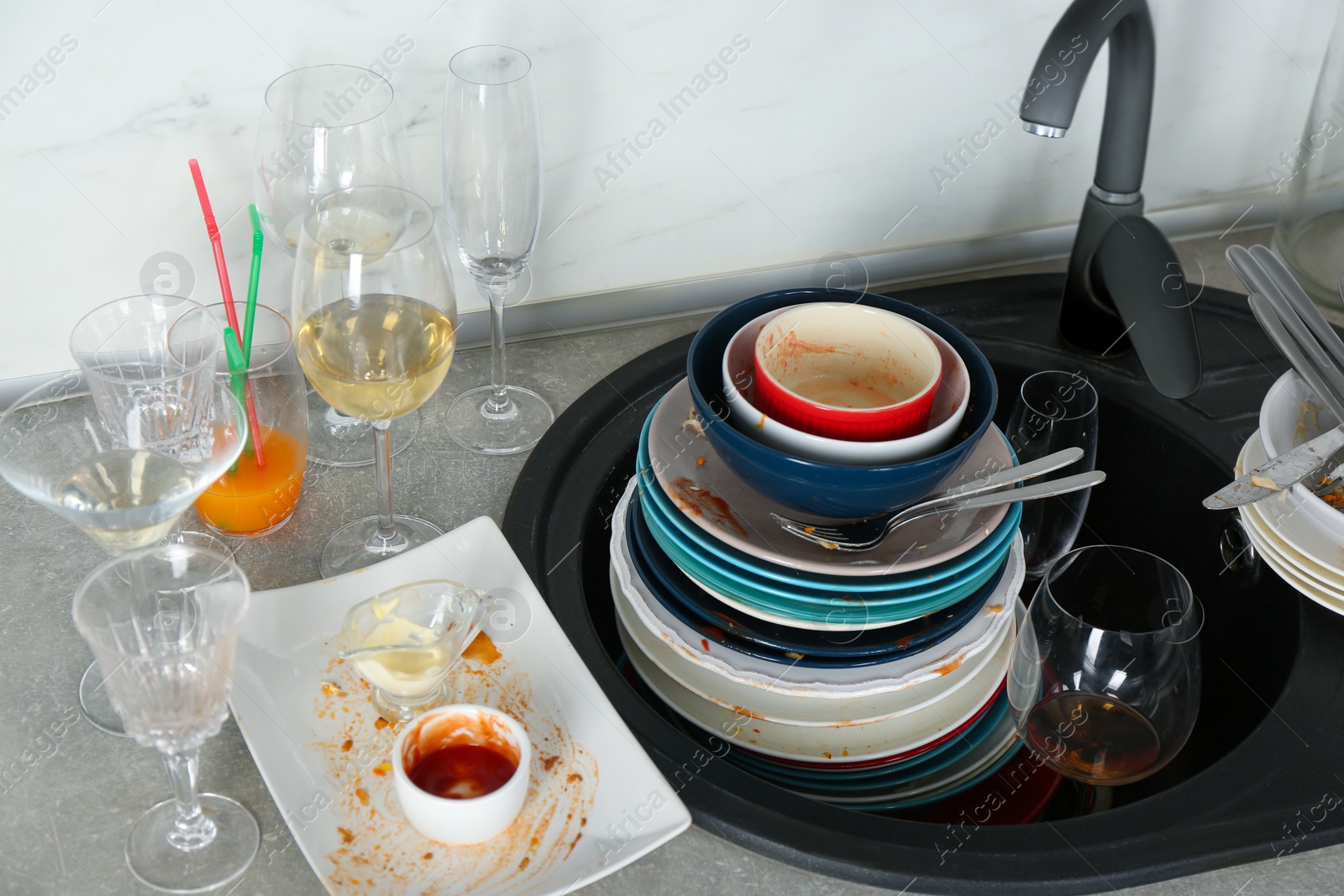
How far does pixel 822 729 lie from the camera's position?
0.83m

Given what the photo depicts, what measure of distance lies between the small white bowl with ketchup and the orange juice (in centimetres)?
27

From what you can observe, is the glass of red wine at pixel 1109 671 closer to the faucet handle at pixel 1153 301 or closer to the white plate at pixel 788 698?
the white plate at pixel 788 698

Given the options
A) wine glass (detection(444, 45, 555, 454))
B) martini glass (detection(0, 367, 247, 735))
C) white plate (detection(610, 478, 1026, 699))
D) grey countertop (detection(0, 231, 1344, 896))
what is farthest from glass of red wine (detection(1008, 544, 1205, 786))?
martini glass (detection(0, 367, 247, 735))

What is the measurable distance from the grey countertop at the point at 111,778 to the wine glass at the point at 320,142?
0.23 metres

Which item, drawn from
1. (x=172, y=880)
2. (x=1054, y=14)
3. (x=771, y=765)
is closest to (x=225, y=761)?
(x=172, y=880)

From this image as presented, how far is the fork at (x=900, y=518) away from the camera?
79 cm

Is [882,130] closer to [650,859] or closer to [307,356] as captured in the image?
[307,356]

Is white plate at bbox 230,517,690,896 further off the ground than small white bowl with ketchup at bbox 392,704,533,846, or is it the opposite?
small white bowl with ketchup at bbox 392,704,533,846

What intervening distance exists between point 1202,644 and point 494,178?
0.73 metres

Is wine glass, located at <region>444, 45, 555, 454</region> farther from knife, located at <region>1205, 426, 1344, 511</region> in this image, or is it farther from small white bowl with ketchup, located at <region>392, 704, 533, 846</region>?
knife, located at <region>1205, 426, 1344, 511</region>

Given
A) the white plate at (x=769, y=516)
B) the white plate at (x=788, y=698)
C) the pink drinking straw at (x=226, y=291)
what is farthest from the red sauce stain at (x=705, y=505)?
the pink drinking straw at (x=226, y=291)

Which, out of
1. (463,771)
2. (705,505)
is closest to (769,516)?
(705,505)

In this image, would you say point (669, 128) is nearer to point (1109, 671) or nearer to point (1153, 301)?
point (1153, 301)

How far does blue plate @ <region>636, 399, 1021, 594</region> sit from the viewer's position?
0.76 m
